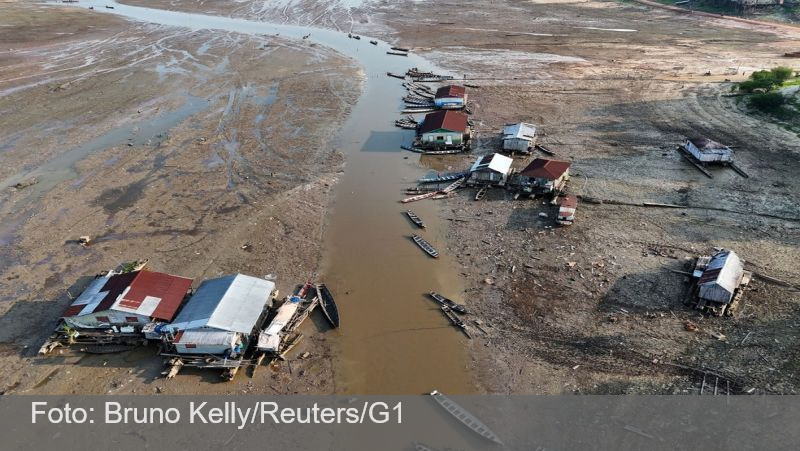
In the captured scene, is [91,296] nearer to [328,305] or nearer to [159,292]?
[159,292]

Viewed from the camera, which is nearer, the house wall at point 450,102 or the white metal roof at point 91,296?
the white metal roof at point 91,296

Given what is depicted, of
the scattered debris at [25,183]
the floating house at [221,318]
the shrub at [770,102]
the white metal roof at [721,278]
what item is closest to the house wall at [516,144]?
the white metal roof at [721,278]

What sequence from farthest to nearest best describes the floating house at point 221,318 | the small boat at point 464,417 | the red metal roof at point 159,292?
the red metal roof at point 159,292
the floating house at point 221,318
the small boat at point 464,417

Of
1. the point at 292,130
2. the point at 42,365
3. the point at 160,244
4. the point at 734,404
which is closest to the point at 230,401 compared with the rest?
the point at 42,365

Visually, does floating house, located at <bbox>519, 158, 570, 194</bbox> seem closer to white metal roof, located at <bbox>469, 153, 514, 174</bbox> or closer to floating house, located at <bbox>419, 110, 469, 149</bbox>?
white metal roof, located at <bbox>469, 153, 514, 174</bbox>

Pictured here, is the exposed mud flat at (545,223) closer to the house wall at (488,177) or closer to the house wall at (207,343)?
the house wall at (207,343)

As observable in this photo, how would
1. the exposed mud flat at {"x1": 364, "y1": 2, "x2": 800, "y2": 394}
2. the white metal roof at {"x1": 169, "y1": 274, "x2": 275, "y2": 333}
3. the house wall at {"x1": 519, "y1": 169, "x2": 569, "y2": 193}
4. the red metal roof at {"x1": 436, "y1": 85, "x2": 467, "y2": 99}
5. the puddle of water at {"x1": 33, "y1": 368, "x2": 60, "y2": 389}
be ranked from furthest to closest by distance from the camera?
the red metal roof at {"x1": 436, "y1": 85, "x2": 467, "y2": 99} → the house wall at {"x1": 519, "y1": 169, "x2": 569, "y2": 193} → the white metal roof at {"x1": 169, "y1": 274, "x2": 275, "y2": 333} → the puddle of water at {"x1": 33, "y1": 368, "x2": 60, "y2": 389} → the exposed mud flat at {"x1": 364, "y1": 2, "x2": 800, "y2": 394}

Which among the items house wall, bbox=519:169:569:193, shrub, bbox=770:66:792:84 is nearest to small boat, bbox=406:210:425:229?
house wall, bbox=519:169:569:193
